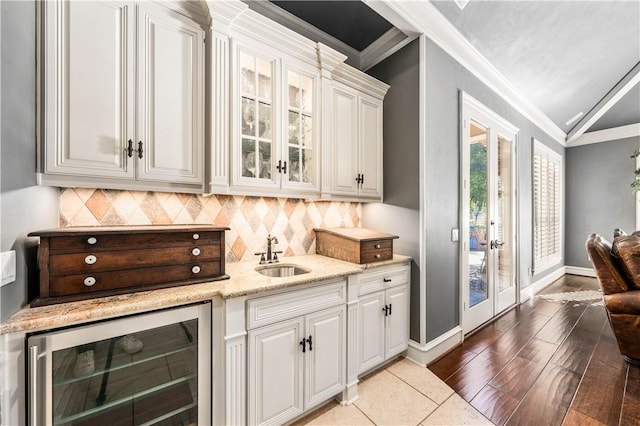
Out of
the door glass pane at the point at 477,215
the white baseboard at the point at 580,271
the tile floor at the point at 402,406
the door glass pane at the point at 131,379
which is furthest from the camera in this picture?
the white baseboard at the point at 580,271

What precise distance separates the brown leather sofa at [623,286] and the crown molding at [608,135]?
4.55 m

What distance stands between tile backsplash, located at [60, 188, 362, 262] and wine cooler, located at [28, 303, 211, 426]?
72 cm

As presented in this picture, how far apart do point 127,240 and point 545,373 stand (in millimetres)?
3210

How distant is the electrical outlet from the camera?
3.09 feet

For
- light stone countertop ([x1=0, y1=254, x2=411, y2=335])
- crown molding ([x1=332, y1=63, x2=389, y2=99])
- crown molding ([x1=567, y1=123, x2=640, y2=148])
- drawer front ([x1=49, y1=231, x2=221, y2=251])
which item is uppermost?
crown molding ([x1=567, y1=123, x2=640, y2=148])

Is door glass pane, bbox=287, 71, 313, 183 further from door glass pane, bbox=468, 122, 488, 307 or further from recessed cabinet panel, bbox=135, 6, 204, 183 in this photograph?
door glass pane, bbox=468, 122, 488, 307

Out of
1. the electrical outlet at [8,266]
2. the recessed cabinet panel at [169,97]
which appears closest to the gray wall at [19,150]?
the electrical outlet at [8,266]

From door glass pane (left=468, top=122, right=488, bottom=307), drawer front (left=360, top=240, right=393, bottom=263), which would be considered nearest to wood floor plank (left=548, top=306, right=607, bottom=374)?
door glass pane (left=468, top=122, right=488, bottom=307)

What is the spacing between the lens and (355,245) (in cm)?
204

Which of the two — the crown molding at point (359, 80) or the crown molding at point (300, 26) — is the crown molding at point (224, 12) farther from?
the crown molding at point (359, 80)

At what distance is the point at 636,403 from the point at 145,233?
336cm

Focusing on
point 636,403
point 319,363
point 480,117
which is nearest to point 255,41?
point 319,363

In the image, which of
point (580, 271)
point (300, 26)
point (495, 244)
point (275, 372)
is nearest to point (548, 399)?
point (495, 244)

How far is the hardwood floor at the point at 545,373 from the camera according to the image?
5.70 feet
